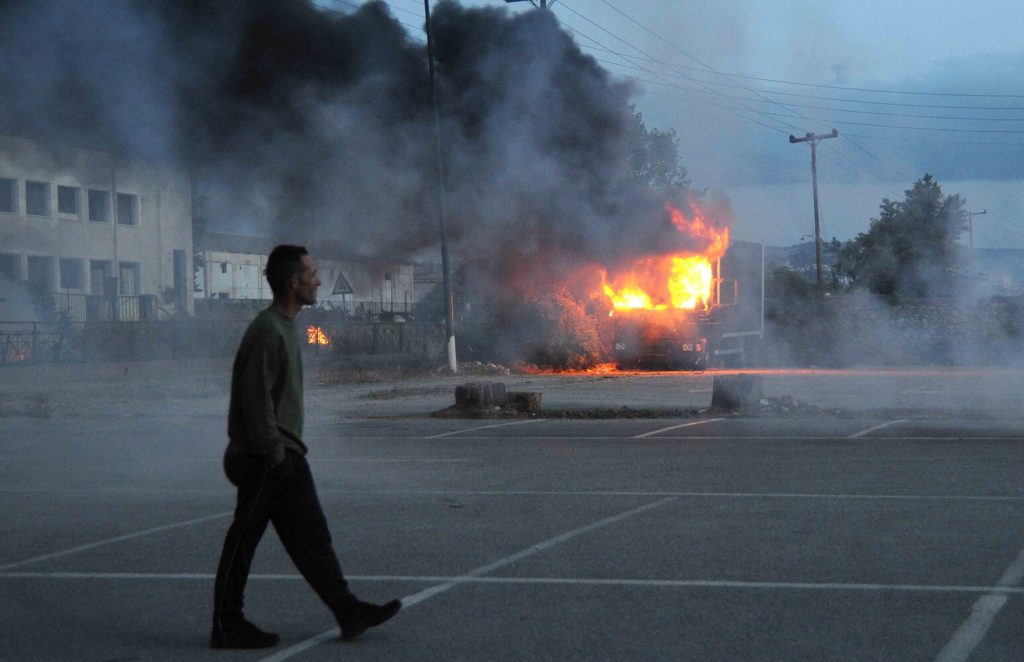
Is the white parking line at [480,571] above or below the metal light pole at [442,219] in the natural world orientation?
below

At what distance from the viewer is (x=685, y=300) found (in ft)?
112

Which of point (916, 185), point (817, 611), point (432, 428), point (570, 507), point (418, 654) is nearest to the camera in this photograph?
point (418, 654)

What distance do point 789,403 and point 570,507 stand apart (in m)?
11.2

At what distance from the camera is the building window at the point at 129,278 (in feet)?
55.6

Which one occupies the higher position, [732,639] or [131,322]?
[131,322]

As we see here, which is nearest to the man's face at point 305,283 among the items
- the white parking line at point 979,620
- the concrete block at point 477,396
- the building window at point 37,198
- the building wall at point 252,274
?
the white parking line at point 979,620

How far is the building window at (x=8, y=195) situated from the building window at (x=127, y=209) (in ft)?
4.02

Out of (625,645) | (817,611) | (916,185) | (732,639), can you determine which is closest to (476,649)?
(625,645)

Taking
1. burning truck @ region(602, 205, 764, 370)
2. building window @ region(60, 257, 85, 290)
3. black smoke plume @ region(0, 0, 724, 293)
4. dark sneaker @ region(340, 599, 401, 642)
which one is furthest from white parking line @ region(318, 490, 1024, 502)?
burning truck @ region(602, 205, 764, 370)

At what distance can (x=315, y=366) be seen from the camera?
31.9m

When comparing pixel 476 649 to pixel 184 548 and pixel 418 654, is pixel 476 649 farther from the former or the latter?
pixel 184 548

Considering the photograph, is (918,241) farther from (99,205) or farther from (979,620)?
(979,620)

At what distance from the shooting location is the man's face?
6.00m

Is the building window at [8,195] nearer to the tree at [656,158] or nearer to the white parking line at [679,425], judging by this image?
the white parking line at [679,425]
